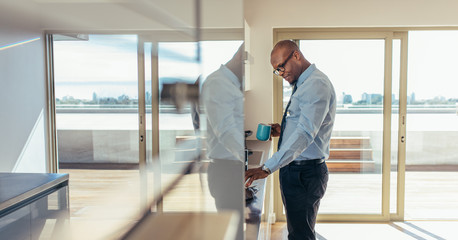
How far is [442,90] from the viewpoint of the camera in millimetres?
2406

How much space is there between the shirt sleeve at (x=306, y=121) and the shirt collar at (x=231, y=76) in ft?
2.97

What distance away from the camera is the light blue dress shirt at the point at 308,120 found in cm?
112

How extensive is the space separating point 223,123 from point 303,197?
1173mm

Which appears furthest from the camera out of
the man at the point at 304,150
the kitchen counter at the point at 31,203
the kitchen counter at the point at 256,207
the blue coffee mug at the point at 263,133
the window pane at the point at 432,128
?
the window pane at the point at 432,128

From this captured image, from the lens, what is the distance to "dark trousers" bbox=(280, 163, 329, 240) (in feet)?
4.19

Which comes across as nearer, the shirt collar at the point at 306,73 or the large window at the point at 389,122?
the shirt collar at the point at 306,73

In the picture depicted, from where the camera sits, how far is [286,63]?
1.29 m

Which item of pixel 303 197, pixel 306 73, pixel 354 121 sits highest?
pixel 306 73

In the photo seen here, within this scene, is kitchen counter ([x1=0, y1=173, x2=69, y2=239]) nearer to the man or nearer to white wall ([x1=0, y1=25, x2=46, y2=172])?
white wall ([x1=0, y1=25, x2=46, y2=172])

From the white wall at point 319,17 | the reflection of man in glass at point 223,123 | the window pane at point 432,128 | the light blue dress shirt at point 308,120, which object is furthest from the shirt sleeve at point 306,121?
the window pane at point 432,128

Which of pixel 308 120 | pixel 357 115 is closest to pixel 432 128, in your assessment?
pixel 357 115

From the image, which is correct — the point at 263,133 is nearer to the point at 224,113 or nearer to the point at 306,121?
the point at 306,121

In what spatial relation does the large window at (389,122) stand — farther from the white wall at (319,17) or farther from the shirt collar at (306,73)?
the shirt collar at (306,73)

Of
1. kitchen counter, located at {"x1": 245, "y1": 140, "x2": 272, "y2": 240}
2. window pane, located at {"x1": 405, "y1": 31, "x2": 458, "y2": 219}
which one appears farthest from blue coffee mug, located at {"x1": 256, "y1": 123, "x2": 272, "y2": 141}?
window pane, located at {"x1": 405, "y1": 31, "x2": 458, "y2": 219}
